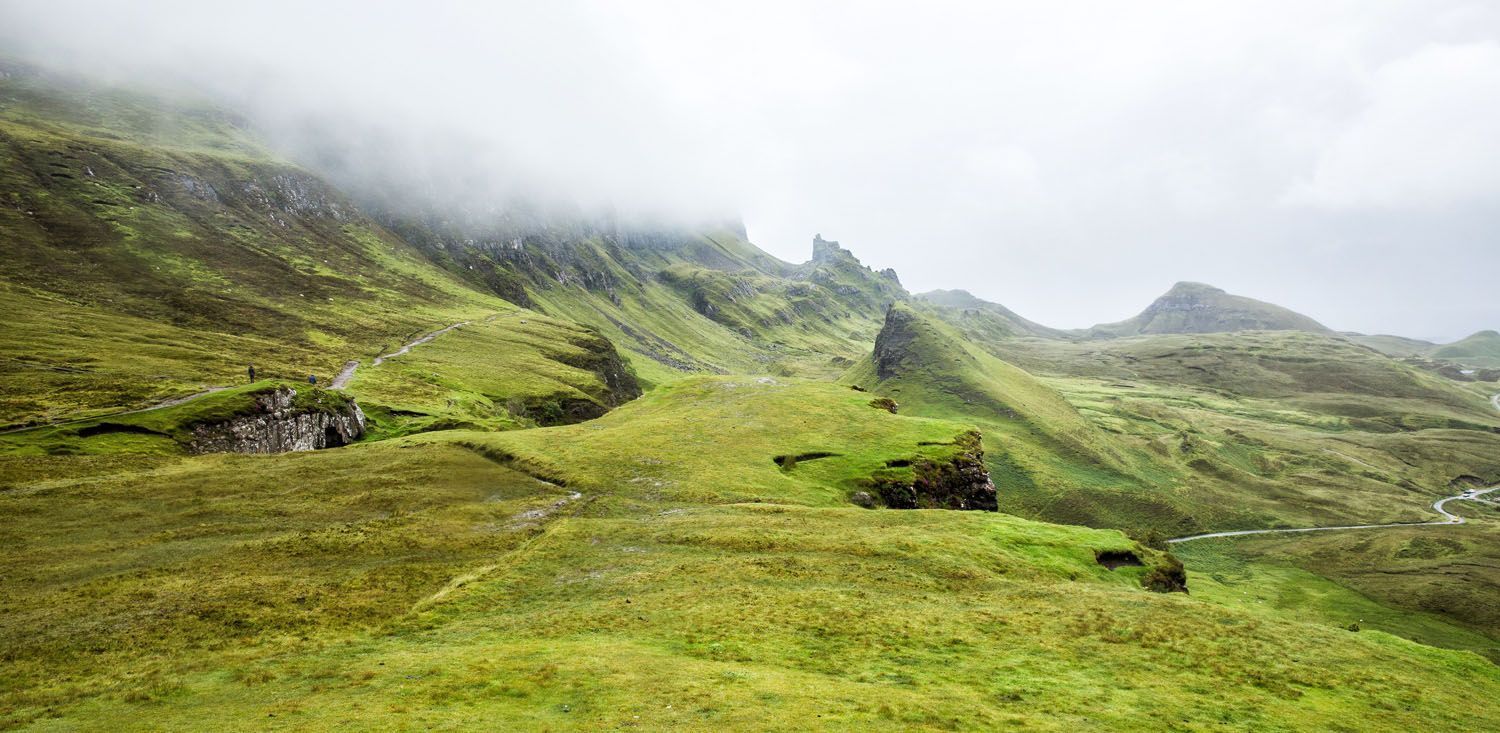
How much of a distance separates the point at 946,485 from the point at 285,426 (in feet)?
310

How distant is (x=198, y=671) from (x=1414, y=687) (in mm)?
62925

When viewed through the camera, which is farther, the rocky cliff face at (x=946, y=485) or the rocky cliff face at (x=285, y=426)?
the rocky cliff face at (x=946, y=485)

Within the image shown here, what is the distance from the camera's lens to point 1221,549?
605 ft

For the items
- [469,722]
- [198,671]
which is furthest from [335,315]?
[469,722]

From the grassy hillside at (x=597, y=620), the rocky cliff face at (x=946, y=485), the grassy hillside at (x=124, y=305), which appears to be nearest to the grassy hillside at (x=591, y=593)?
the grassy hillside at (x=597, y=620)

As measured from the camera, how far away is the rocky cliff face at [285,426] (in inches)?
3135

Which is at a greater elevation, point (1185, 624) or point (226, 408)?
point (226, 408)

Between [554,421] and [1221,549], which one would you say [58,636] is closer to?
[554,421]

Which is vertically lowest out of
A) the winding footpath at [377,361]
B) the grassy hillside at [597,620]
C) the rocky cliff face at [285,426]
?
the grassy hillside at [597,620]

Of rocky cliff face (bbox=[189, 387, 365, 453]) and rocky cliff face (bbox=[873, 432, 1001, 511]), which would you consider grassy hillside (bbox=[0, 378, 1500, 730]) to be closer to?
rocky cliff face (bbox=[189, 387, 365, 453])

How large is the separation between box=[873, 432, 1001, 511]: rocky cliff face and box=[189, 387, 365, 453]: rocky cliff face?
82.2 meters

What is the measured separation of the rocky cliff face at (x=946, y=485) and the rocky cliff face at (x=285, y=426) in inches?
3236

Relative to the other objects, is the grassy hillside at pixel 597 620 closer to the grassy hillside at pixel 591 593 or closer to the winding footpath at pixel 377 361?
the grassy hillside at pixel 591 593

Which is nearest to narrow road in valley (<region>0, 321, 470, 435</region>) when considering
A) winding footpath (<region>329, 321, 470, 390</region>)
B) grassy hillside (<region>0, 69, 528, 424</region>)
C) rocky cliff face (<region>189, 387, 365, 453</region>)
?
winding footpath (<region>329, 321, 470, 390</region>)
